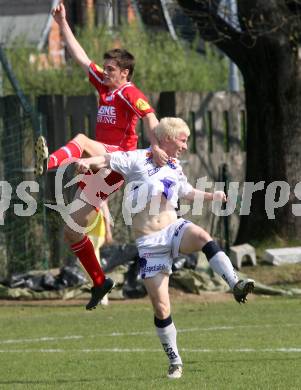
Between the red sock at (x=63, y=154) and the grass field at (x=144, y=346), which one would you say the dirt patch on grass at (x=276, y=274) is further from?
the red sock at (x=63, y=154)

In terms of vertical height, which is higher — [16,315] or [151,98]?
[151,98]

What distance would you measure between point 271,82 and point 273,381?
10.8 meters

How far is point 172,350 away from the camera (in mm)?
10742

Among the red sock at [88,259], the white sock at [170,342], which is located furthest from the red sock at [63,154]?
the white sock at [170,342]

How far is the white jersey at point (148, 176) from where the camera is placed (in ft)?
35.5

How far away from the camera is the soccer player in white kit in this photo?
34.7 feet

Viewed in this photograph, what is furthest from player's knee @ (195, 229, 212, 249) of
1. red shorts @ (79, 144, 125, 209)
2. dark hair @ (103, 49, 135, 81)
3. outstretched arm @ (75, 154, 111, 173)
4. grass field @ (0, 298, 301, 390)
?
dark hair @ (103, 49, 135, 81)

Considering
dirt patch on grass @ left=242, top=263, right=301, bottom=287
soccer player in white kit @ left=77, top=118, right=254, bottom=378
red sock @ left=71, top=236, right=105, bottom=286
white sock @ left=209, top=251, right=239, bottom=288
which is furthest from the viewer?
dirt patch on grass @ left=242, top=263, right=301, bottom=287

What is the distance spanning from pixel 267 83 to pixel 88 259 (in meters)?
8.59

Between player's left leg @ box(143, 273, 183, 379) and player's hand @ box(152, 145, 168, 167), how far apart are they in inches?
36.3

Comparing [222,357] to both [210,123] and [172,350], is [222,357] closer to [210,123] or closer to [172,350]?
[172,350]

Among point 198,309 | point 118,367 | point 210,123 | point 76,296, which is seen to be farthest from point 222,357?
point 210,123

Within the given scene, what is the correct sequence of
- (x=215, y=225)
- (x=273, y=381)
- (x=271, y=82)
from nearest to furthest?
(x=273, y=381)
(x=271, y=82)
(x=215, y=225)

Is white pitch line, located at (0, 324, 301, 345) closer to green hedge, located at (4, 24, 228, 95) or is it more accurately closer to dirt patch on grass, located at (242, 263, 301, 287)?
dirt patch on grass, located at (242, 263, 301, 287)
